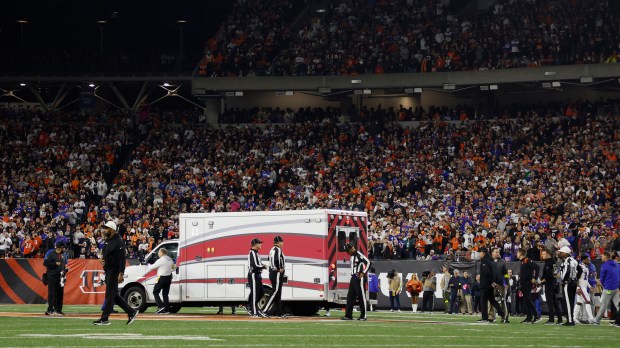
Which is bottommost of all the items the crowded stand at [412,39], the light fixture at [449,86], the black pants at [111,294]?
the black pants at [111,294]

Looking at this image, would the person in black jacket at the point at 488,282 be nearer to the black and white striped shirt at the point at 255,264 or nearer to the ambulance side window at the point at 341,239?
the ambulance side window at the point at 341,239

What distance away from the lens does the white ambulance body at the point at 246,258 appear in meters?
26.3

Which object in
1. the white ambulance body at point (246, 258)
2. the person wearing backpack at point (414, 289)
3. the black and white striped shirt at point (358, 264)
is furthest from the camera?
the person wearing backpack at point (414, 289)

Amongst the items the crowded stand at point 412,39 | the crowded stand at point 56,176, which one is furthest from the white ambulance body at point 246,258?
the crowded stand at point 412,39

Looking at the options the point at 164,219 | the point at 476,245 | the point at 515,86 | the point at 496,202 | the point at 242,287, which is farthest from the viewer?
the point at 515,86

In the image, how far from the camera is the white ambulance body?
26328mm

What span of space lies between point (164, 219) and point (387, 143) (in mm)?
11321

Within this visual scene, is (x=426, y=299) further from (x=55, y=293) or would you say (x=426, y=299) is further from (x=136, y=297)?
(x=55, y=293)

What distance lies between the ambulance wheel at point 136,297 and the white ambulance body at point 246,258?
25mm

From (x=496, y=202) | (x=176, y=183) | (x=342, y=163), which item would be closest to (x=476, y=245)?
(x=496, y=202)

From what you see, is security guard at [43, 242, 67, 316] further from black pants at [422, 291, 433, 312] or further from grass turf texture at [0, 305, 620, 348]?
black pants at [422, 291, 433, 312]

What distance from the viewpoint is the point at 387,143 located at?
4875 centimetres

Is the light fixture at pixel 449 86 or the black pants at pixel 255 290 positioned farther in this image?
the light fixture at pixel 449 86

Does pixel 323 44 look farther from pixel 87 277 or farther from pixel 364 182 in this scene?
pixel 87 277
